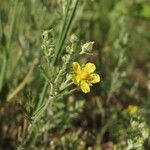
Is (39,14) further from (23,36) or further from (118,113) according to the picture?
(118,113)

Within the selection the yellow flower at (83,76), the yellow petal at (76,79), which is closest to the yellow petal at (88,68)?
the yellow flower at (83,76)

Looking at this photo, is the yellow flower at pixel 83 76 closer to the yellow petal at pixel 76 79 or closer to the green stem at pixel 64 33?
the yellow petal at pixel 76 79

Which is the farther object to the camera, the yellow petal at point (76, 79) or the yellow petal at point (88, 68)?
the yellow petal at point (88, 68)

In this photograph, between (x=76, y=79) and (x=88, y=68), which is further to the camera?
(x=88, y=68)

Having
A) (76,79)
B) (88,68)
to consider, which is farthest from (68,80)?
(88,68)

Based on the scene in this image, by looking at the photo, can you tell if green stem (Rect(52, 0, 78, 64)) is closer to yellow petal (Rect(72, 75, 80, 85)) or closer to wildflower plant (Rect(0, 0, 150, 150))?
wildflower plant (Rect(0, 0, 150, 150))

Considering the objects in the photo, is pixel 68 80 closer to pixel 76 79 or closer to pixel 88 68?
pixel 76 79

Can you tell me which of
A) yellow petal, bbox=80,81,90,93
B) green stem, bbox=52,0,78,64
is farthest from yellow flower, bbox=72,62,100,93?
green stem, bbox=52,0,78,64

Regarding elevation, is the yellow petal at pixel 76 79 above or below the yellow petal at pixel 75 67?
below

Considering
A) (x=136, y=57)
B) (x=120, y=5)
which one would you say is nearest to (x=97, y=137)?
(x=120, y=5)
